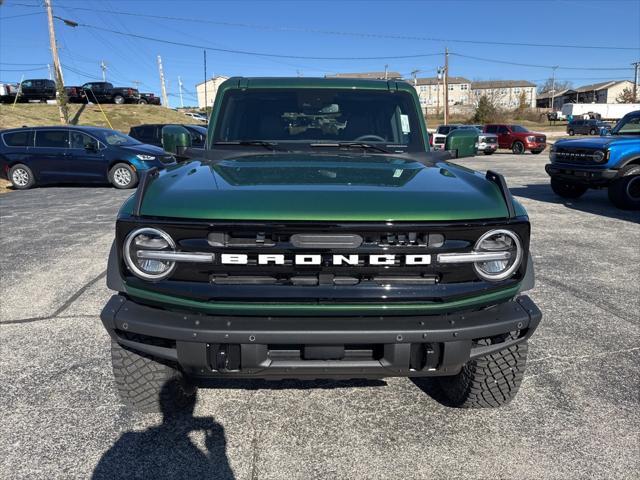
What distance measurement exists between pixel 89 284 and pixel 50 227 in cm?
356

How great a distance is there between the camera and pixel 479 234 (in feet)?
7.18

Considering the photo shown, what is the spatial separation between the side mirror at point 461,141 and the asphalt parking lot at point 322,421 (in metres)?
1.53

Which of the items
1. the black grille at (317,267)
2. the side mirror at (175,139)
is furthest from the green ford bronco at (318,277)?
the side mirror at (175,139)

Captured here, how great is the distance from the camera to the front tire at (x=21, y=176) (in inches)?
501

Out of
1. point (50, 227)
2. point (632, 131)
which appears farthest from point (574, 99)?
point (50, 227)

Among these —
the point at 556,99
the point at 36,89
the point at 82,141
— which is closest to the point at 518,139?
the point at 82,141

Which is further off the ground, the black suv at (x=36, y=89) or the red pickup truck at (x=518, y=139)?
the black suv at (x=36, y=89)

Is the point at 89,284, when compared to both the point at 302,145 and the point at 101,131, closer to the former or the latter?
the point at 302,145

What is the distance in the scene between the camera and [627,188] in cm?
930

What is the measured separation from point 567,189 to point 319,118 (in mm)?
9117

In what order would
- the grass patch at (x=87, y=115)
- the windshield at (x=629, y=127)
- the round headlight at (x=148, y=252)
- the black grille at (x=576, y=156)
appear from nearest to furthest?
the round headlight at (x=148, y=252) → the black grille at (x=576, y=156) → the windshield at (x=629, y=127) → the grass patch at (x=87, y=115)

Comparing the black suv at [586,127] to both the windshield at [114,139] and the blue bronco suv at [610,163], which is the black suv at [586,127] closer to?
the blue bronco suv at [610,163]

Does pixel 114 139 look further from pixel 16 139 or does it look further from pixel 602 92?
pixel 602 92

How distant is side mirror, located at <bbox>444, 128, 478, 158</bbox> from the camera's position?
367cm
